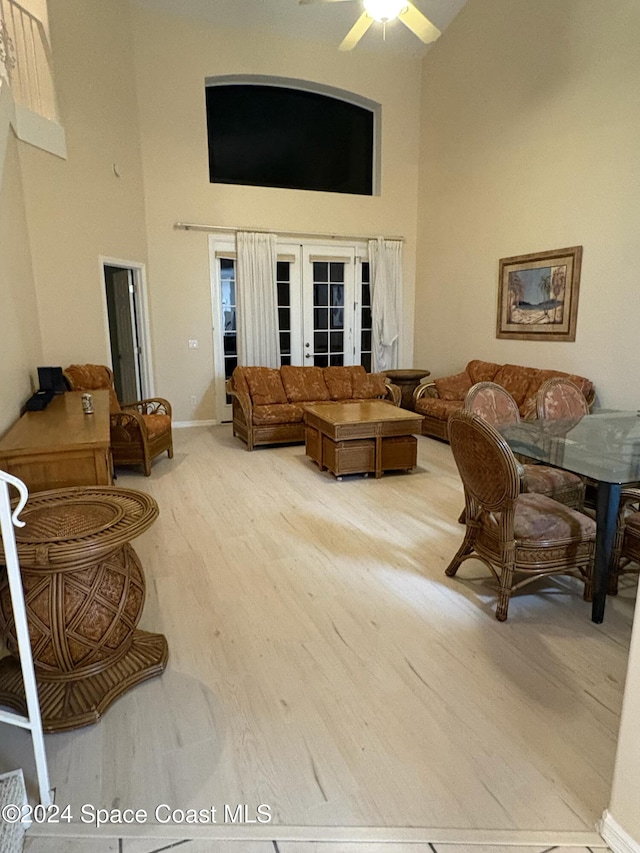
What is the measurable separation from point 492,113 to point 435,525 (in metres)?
5.18

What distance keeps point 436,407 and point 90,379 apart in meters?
3.78

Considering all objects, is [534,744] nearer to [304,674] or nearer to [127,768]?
[304,674]

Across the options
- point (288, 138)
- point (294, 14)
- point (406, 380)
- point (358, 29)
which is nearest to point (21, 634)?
point (358, 29)

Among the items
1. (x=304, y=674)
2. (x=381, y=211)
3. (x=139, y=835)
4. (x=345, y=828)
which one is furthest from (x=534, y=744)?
(x=381, y=211)

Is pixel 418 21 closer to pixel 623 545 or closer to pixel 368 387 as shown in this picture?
pixel 368 387

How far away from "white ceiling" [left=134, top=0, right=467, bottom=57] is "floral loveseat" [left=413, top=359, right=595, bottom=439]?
440cm

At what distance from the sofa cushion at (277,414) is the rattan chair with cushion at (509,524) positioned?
3.31 metres

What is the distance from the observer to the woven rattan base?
1786 mm

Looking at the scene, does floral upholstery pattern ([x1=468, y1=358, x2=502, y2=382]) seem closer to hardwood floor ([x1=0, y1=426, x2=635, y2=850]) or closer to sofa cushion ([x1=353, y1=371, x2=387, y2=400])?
sofa cushion ([x1=353, y1=371, x2=387, y2=400])

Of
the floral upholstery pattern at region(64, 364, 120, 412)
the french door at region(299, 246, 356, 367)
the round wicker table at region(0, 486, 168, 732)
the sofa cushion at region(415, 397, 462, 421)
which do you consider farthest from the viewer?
the french door at region(299, 246, 356, 367)

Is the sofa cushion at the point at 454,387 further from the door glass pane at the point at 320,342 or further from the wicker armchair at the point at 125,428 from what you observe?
the wicker armchair at the point at 125,428

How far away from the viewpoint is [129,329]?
21.6ft

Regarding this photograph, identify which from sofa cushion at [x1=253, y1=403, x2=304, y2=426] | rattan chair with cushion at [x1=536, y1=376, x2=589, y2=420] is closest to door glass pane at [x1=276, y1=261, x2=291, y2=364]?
sofa cushion at [x1=253, y1=403, x2=304, y2=426]

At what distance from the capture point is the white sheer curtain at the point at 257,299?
6.84 m
